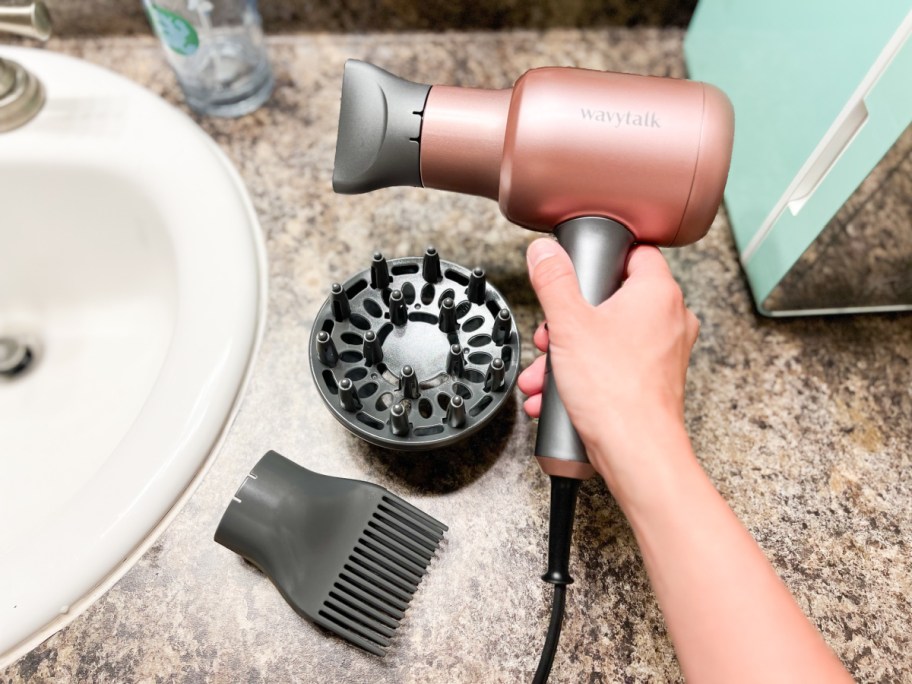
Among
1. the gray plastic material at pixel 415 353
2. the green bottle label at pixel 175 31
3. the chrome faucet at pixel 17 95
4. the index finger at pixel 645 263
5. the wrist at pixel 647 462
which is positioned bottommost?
the chrome faucet at pixel 17 95

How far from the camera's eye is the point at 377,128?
502 mm

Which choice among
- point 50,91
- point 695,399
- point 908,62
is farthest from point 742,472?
point 50,91

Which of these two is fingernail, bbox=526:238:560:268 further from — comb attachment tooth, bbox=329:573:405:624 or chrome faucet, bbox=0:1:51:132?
chrome faucet, bbox=0:1:51:132

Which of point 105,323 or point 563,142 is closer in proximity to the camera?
point 563,142

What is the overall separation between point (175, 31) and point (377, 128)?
0.26 m

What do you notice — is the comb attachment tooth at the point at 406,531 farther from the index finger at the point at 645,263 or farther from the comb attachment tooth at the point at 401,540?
the index finger at the point at 645,263

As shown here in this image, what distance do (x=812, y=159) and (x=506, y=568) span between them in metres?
0.39

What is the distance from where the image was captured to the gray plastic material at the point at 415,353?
484 mm

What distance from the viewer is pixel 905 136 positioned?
0.44 metres

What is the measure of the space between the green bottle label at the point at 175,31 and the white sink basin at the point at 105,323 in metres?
0.06

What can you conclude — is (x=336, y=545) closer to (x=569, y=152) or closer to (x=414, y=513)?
(x=414, y=513)

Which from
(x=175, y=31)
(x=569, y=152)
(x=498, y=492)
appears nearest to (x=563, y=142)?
(x=569, y=152)

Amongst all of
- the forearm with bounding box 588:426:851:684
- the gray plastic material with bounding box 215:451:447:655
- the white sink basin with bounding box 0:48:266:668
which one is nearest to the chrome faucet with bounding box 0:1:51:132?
the white sink basin with bounding box 0:48:266:668

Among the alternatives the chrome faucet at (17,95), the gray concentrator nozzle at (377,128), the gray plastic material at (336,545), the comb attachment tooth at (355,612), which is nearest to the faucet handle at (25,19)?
the chrome faucet at (17,95)
